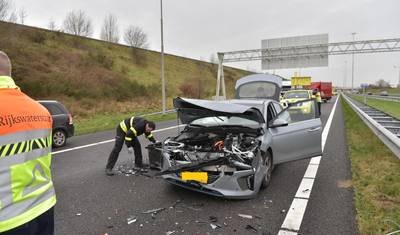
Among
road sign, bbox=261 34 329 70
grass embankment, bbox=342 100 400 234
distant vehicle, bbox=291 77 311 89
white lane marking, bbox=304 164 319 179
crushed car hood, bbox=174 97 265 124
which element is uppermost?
road sign, bbox=261 34 329 70

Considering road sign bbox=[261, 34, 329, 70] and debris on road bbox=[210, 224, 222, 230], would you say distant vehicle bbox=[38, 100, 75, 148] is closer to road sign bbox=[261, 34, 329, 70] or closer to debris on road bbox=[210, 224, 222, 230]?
debris on road bbox=[210, 224, 222, 230]

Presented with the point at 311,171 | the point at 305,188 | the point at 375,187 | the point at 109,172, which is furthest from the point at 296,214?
the point at 109,172

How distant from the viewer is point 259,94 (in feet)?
41.3

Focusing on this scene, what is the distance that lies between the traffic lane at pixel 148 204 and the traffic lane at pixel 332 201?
0.35m

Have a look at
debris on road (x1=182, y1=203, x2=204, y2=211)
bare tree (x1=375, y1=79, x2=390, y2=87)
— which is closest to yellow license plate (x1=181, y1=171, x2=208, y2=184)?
debris on road (x1=182, y1=203, x2=204, y2=211)

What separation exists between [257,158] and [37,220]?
3.40 metres

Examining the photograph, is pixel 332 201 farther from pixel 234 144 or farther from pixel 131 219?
pixel 131 219

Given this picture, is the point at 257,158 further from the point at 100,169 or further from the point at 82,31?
the point at 82,31

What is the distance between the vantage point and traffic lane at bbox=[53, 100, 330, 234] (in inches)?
151

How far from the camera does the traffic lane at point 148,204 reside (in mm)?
3824

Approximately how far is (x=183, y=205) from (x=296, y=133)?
9.01 ft

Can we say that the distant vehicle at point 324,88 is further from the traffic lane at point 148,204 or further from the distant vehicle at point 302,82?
the traffic lane at point 148,204

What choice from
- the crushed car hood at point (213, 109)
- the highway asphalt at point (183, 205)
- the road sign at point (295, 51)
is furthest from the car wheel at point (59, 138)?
the road sign at point (295, 51)

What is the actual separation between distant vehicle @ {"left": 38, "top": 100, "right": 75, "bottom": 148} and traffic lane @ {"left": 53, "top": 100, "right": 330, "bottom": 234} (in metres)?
3.56
